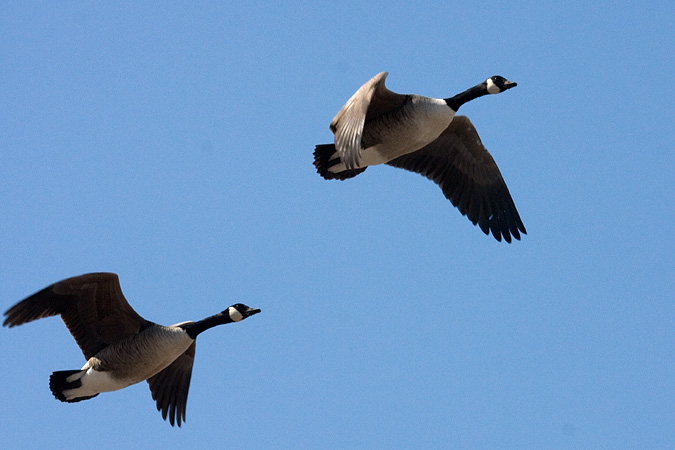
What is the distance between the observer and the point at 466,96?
13523 mm

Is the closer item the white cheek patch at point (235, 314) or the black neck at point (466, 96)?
the white cheek patch at point (235, 314)

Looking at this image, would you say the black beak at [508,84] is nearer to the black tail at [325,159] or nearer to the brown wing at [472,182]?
the brown wing at [472,182]

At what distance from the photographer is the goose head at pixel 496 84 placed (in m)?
13.8

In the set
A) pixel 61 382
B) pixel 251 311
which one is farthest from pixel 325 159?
pixel 61 382

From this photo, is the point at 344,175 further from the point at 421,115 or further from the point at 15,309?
the point at 15,309

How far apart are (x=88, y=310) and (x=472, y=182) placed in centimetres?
630

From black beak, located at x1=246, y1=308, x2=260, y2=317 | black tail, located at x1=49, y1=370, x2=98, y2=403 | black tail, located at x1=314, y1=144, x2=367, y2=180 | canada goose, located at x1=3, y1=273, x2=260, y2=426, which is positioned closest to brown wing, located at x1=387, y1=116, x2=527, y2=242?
black tail, located at x1=314, y1=144, x2=367, y2=180

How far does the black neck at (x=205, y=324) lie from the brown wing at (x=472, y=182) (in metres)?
3.82

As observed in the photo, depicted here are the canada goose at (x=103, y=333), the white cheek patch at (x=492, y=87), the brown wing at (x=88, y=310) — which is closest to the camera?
the brown wing at (x=88, y=310)

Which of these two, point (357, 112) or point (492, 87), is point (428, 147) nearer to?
point (492, 87)

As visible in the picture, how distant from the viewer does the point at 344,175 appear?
1389 centimetres

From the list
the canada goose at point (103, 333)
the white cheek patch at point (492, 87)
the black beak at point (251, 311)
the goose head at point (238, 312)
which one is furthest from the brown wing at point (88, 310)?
the white cheek patch at point (492, 87)

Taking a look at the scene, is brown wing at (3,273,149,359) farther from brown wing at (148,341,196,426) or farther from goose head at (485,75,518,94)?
goose head at (485,75,518,94)

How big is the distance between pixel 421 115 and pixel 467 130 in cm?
191
